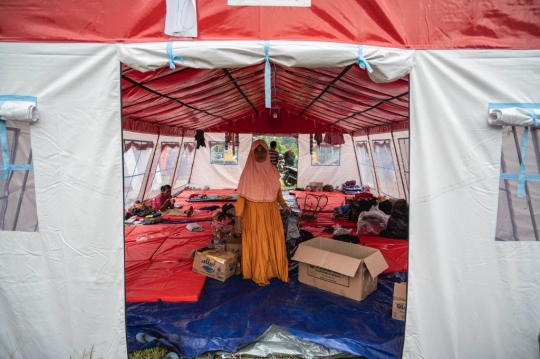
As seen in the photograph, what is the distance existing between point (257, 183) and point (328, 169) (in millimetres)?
9634

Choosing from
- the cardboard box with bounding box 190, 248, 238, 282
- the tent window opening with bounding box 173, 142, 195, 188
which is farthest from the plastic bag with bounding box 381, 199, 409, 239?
the tent window opening with bounding box 173, 142, 195, 188

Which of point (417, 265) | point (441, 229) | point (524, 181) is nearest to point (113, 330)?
point (417, 265)

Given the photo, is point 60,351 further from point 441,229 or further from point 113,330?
point 441,229

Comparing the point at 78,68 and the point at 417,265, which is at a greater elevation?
the point at 78,68

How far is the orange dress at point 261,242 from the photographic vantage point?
418cm

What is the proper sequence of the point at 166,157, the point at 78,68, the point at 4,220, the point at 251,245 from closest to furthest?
the point at 78,68
the point at 4,220
the point at 251,245
the point at 166,157

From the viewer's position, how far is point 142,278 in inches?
171

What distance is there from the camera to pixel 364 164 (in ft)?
39.7

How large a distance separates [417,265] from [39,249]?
2948 millimetres

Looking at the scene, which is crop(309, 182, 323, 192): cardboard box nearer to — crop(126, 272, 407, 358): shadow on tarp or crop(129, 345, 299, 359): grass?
crop(126, 272, 407, 358): shadow on tarp

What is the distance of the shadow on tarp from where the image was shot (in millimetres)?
2971

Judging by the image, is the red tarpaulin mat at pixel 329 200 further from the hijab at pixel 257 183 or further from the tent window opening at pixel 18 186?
the tent window opening at pixel 18 186

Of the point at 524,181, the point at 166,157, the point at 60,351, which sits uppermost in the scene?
the point at 166,157

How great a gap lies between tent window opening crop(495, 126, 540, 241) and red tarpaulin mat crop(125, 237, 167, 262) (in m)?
4.58
